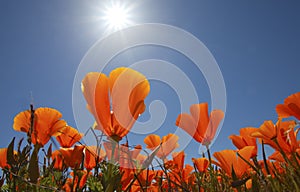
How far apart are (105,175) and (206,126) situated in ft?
3.57

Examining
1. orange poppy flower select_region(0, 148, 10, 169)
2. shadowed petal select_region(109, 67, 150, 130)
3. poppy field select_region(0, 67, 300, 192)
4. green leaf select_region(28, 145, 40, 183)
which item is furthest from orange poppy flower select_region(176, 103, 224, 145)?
orange poppy flower select_region(0, 148, 10, 169)

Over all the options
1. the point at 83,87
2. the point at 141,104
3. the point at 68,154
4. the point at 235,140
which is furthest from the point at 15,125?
the point at 235,140

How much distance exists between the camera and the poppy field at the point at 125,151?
97 centimetres

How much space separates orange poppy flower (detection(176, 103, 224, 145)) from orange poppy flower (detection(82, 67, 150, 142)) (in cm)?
85

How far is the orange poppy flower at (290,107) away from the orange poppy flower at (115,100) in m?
0.90

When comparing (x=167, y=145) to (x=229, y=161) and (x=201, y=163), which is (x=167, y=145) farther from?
(x=229, y=161)

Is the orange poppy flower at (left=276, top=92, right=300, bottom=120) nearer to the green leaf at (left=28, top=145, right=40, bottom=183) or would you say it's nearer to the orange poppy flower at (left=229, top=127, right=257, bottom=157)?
the orange poppy flower at (left=229, top=127, right=257, bottom=157)

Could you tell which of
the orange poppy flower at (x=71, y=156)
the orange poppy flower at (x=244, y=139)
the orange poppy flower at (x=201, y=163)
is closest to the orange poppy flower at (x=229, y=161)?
the orange poppy flower at (x=244, y=139)

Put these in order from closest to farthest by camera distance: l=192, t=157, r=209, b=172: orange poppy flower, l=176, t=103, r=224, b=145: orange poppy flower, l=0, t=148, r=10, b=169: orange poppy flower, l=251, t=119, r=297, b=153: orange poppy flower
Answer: l=251, t=119, r=297, b=153: orange poppy flower → l=176, t=103, r=224, b=145: orange poppy flower → l=0, t=148, r=10, b=169: orange poppy flower → l=192, t=157, r=209, b=172: orange poppy flower

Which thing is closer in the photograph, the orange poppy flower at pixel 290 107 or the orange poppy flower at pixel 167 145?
the orange poppy flower at pixel 290 107

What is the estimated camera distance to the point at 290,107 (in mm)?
1489

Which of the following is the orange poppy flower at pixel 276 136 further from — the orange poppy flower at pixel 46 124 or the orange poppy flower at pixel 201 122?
the orange poppy flower at pixel 46 124

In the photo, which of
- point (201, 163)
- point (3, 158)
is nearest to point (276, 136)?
point (201, 163)

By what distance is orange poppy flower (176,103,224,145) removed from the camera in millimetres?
1782
